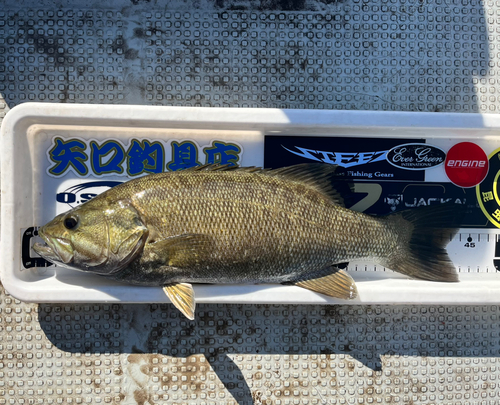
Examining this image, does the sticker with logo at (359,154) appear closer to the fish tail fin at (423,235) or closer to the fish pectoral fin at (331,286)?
the fish tail fin at (423,235)

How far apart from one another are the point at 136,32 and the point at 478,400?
311 centimetres

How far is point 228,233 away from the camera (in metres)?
1.83

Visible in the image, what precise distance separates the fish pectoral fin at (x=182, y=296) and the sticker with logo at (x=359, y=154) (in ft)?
2.83

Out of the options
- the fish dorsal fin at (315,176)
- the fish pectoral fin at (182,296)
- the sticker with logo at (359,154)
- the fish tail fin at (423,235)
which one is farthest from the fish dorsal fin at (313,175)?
the fish pectoral fin at (182,296)

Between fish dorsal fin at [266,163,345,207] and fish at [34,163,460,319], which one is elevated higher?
fish dorsal fin at [266,163,345,207]

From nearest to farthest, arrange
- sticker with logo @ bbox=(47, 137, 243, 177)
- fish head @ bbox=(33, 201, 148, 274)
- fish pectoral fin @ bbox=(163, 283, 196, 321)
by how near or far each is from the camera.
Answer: fish head @ bbox=(33, 201, 148, 274)
fish pectoral fin @ bbox=(163, 283, 196, 321)
sticker with logo @ bbox=(47, 137, 243, 177)

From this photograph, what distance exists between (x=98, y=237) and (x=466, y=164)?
215cm

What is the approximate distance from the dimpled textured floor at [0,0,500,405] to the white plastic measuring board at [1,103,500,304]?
0.23m

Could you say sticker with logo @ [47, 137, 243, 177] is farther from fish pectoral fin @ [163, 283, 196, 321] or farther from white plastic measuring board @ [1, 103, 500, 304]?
fish pectoral fin @ [163, 283, 196, 321]

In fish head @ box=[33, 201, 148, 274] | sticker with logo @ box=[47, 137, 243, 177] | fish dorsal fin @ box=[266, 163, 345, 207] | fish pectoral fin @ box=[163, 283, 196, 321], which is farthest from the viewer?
sticker with logo @ box=[47, 137, 243, 177]

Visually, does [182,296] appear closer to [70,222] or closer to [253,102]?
[70,222]

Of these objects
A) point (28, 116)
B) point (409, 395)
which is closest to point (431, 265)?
point (409, 395)

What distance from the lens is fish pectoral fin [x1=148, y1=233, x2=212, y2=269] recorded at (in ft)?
5.93

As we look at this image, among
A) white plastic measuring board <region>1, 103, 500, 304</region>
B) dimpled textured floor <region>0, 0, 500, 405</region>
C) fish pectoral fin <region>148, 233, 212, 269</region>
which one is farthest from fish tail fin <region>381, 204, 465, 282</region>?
fish pectoral fin <region>148, 233, 212, 269</region>
